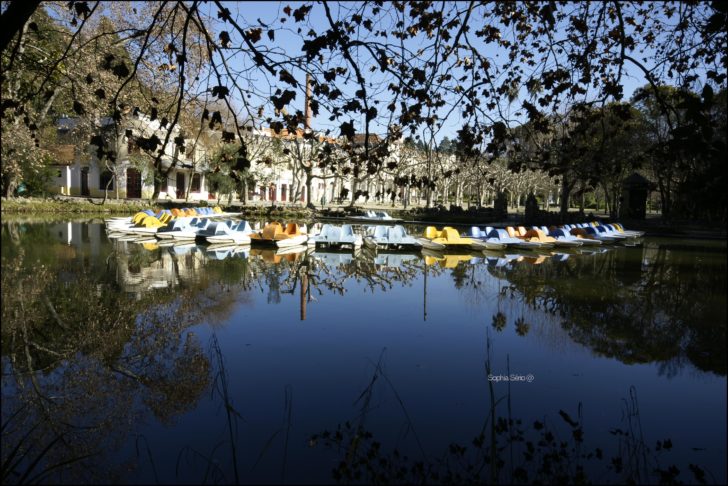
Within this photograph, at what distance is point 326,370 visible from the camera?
22.0 ft

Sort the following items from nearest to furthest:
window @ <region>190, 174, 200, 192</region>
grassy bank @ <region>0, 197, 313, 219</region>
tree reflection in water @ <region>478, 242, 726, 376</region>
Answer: tree reflection in water @ <region>478, 242, 726, 376</region>, grassy bank @ <region>0, 197, 313, 219</region>, window @ <region>190, 174, 200, 192</region>

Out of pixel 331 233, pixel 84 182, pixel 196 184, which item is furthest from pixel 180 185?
pixel 331 233

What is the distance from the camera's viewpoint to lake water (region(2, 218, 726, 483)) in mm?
4574

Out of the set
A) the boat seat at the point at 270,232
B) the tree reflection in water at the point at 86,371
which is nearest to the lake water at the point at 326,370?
the tree reflection in water at the point at 86,371

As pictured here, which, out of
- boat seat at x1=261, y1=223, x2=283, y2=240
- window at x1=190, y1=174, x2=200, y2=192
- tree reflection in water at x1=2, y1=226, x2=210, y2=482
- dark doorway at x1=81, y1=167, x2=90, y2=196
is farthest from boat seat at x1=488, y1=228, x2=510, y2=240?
window at x1=190, y1=174, x2=200, y2=192

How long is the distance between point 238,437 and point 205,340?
321 cm

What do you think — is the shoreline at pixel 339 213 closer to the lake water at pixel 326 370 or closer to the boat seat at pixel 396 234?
the boat seat at pixel 396 234

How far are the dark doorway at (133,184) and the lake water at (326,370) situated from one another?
3064 cm

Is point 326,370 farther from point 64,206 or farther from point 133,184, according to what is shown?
point 133,184

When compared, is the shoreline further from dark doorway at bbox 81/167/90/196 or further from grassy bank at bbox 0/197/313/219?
dark doorway at bbox 81/167/90/196

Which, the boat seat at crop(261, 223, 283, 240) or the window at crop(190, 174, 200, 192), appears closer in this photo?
the boat seat at crop(261, 223, 283, 240)

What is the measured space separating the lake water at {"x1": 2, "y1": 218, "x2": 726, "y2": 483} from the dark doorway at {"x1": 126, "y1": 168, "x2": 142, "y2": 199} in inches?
1206

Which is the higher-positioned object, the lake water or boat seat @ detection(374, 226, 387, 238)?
boat seat @ detection(374, 226, 387, 238)

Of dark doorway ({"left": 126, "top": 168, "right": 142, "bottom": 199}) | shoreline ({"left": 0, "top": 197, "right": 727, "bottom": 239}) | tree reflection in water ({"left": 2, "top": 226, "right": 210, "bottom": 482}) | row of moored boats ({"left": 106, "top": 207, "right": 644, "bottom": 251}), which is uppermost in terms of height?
dark doorway ({"left": 126, "top": 168, "right": 142, "bottom": 199})
